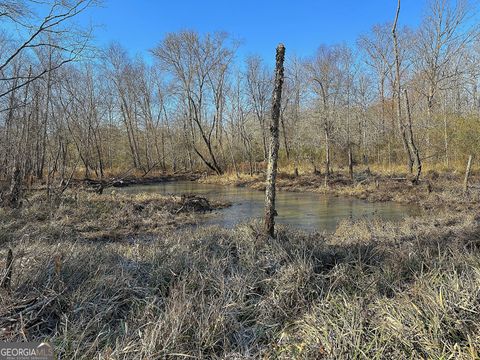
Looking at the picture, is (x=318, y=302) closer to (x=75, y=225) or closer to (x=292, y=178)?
(x=75, y=225)

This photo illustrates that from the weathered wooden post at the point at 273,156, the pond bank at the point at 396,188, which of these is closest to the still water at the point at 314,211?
the pond bank at the point at 396,188

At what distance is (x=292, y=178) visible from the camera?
27.7 meters

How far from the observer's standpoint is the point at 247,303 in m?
4.05

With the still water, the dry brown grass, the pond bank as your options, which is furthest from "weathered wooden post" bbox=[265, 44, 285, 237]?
the pond bank

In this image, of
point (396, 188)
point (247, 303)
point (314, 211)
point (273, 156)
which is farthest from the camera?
point (396, 188)

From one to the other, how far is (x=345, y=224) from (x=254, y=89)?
29.0 meters

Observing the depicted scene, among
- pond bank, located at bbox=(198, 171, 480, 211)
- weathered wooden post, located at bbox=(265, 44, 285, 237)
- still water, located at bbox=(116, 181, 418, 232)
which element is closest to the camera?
weathered wooden post, located at bbox=(265, 44, 285, 237)

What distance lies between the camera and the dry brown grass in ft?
9.72

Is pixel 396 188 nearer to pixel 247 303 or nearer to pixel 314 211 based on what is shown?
pixel 314 211

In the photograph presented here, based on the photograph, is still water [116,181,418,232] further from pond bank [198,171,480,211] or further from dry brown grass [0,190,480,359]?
dry brown grass [0,190,480,359]

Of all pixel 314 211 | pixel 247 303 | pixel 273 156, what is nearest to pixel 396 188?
pixel 314 211

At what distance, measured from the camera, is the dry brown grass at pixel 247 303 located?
2963mm

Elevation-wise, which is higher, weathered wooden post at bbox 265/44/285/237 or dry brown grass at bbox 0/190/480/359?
weathered wooden post at bbox 265/44/285/237

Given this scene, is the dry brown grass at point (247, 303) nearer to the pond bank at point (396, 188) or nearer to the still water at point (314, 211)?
the still water at point (314, 211)
